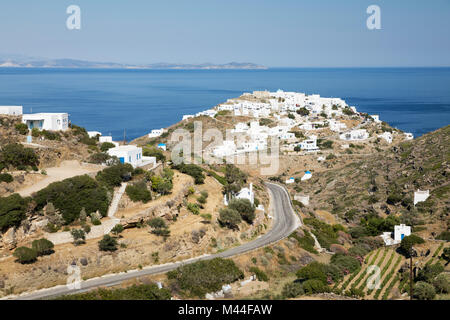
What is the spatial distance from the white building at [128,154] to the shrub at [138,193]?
3114 mm

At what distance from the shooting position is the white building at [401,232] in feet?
90.4

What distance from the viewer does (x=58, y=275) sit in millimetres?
18234

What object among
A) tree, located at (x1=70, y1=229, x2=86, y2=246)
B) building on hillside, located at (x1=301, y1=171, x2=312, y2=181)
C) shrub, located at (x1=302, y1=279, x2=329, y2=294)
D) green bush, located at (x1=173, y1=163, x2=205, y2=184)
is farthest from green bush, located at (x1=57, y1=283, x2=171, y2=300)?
building on hillside, located at (x1=301, y1=171, x2=312, y2=181)

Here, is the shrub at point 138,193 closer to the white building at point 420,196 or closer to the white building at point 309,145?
the white building at point 420,196

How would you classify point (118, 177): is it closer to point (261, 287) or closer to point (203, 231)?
point (203, 231)

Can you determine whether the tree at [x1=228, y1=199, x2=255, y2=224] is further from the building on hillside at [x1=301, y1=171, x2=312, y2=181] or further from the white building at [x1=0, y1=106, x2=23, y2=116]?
the building on hillside at [x1=301, y1=171, x2=312, y2=181]

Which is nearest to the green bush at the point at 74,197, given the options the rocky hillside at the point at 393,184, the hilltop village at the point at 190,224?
the hilltop village at the point at 190,224

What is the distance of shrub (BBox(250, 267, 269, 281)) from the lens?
21078 mm

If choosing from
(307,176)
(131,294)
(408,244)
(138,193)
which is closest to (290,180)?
(307,176)

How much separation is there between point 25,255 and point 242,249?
979 cm
